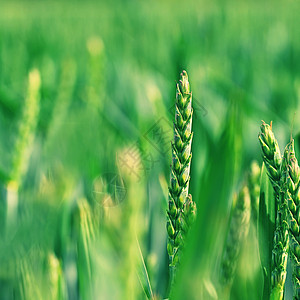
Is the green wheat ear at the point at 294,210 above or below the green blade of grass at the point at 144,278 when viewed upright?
above

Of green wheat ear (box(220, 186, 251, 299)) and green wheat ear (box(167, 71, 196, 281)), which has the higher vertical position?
green wheat ear (box(167, 71, 196, 281))

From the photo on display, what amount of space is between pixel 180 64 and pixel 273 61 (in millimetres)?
451

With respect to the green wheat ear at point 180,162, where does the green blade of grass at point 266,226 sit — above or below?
below

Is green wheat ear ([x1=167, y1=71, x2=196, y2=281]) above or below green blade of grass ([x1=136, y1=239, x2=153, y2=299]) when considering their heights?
above

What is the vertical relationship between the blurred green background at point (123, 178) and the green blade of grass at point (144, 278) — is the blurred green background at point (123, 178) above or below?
above

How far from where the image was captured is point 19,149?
500mm

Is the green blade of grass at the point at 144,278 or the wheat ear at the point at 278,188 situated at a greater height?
the wheat ear at the point at 278,188

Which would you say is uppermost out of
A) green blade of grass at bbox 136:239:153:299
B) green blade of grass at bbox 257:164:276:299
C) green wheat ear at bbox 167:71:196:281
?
green wheat ear at bbox 167:71:196:281

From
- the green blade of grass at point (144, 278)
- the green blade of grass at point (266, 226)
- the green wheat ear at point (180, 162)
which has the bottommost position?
the green blade of grass at point (144, 278)

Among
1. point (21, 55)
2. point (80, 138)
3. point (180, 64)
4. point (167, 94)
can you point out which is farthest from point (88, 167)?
point (21, 55)

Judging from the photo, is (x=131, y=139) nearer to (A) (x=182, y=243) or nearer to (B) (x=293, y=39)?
(A) (x=182, y=243)

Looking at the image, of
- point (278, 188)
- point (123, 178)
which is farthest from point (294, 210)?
point (123, 178)

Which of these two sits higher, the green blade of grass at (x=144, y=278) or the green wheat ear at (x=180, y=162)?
the green wheat ear at (x=180, y=162)

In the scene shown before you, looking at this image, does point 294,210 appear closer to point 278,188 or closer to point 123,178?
point 278,188
